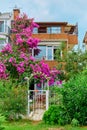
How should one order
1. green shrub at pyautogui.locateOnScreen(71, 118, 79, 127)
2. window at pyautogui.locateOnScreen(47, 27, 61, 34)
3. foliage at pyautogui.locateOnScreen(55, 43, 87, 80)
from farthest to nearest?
window at pyautogui.locateOnScreen(47, 27, 61, 34) < foliage at pyautogui.locateOnScreen(55, 43, 87, 80) < green shrub at pyautogui.locateOnScreen(71, 118, 79, 127)

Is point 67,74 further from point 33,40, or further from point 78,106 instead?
point 78,106

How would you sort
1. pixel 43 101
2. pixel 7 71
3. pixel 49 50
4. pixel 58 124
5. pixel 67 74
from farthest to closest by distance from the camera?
1. pixel 49 50
2. pixel 67 74
3. pixel 7 71
4. pixel 43 101
5. pixel 58 124

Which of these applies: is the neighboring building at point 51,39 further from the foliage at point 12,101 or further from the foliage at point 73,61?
the foliage at point 12,101

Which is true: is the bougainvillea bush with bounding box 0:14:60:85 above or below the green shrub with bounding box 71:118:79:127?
above

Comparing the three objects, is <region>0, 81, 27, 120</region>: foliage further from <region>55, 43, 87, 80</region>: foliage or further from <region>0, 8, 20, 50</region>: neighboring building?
<region>0, 8, 20, 50</region>: neighboring building

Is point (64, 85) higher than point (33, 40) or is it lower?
lower

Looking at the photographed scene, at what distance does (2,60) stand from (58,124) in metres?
16.7

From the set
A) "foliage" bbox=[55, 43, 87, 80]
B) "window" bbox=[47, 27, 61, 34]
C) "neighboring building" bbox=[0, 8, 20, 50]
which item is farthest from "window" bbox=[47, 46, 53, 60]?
"foliage" bbox=[55, 43, 87, 80]

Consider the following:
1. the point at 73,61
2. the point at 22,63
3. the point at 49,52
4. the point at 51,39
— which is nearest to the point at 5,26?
the point at 51,39

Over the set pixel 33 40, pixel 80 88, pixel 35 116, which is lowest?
pixel 35 116

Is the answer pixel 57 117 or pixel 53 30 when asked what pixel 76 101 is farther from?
pixel 53 30

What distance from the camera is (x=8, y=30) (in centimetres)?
5709

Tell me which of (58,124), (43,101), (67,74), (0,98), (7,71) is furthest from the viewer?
(67,74)

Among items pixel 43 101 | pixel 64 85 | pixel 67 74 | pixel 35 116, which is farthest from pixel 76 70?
pixel 64 85
